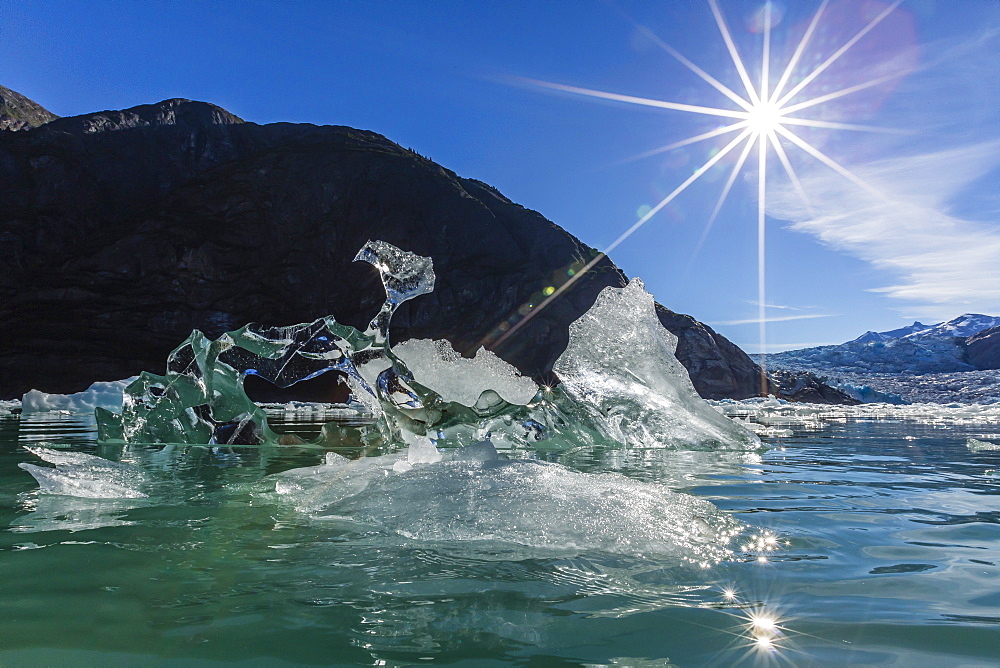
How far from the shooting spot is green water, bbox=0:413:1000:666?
1.39 meters

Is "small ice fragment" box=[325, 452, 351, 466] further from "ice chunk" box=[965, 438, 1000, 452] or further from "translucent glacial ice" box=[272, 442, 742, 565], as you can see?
→ "ice chunk" box=[965, 438, 1000, 452]

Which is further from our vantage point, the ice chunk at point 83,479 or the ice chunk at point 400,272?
the ice chunk at point 400,272

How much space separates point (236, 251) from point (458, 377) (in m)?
63.5

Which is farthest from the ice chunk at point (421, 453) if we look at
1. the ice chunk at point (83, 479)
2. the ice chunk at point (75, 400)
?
the ice chunk at point (75, 400)

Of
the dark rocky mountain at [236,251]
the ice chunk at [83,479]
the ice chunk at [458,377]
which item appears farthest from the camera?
the dark rocky mountain at [236,251]

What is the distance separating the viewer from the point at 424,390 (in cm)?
749

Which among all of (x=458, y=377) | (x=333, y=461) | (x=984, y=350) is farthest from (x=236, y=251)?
(x=984, y=350)

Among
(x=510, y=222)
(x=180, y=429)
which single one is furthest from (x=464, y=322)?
(x=180, y=429)

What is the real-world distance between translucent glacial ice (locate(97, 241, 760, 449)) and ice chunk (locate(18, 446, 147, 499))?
306cm

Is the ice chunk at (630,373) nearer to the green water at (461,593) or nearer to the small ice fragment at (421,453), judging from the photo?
the small ice fragment at (421,453)

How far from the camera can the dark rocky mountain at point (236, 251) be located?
181 feet

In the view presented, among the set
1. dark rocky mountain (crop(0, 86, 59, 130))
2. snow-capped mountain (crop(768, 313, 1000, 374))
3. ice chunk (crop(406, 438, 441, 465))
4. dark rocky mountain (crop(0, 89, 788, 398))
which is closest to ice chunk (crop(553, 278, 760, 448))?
ice chunk (crop(406, 438, 441, 465))

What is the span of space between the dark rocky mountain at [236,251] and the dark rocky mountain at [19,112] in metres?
15.1

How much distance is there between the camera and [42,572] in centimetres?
199
